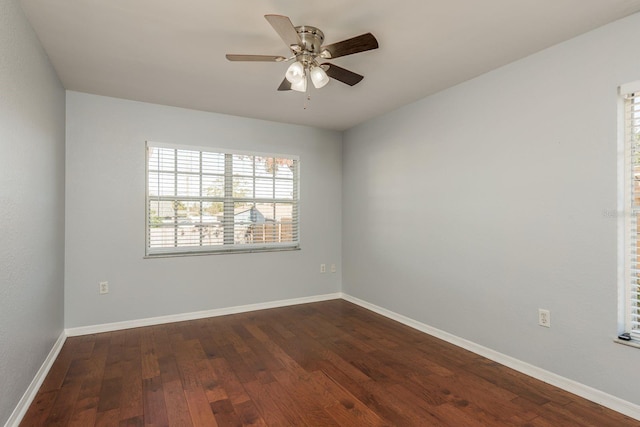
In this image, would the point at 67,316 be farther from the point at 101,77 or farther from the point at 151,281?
the point at 101,77

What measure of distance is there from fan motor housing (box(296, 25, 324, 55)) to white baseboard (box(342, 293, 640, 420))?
8.97 feet

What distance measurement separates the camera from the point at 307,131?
4625 millimetres

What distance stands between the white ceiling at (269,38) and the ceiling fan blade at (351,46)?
21 cm

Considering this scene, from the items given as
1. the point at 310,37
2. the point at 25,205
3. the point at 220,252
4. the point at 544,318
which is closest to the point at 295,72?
the point at 310,37

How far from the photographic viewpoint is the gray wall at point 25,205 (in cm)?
175

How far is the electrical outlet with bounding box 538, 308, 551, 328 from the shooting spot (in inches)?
95.7

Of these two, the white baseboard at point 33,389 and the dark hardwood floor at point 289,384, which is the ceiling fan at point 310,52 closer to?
the dark hardwood floor at point 289,384

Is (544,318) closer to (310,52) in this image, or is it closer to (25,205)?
(310,52)

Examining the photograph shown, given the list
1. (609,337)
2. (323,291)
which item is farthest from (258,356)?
(609,337)

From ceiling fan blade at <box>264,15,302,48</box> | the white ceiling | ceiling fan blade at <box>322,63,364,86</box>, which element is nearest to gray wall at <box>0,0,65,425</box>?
the white ceiling

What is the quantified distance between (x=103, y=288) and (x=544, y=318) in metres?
4.02

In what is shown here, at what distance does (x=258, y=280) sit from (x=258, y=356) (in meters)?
1.47

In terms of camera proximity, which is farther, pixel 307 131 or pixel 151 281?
pixel 307 131

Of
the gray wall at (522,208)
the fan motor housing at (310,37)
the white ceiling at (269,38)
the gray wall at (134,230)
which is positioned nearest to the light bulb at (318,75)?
the fan motor housing at (310,37)
